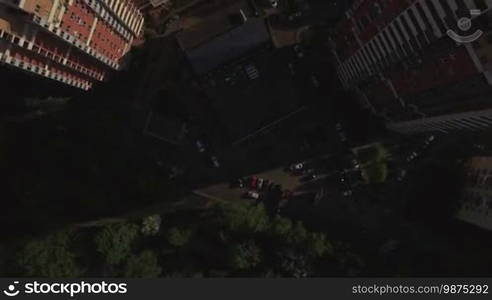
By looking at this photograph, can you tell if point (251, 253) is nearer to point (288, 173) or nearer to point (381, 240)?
point (288, 173)

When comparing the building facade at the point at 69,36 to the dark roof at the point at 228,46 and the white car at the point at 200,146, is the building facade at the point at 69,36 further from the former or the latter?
the white car at the point at 200,146

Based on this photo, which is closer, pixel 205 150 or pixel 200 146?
pixel 200 146

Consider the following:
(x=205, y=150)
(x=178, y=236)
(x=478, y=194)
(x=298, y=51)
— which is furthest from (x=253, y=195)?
(x=478, y=194)

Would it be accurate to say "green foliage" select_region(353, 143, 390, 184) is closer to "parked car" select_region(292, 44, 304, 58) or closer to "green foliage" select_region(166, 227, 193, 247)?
"parked car" select_region(292, 44, 304, 58)

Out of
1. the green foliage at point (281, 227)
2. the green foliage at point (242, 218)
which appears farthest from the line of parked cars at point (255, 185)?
the green foliage at point (281, 227)

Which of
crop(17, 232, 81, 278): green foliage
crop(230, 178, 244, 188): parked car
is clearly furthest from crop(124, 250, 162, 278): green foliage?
crop(230, 178, 244, 188): parked car

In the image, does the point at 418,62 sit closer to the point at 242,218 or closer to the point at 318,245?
the point at 318,245

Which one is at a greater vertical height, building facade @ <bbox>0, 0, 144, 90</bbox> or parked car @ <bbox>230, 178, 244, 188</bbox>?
building facade @ <bbox>0, 0, 144, 90</bbox>
